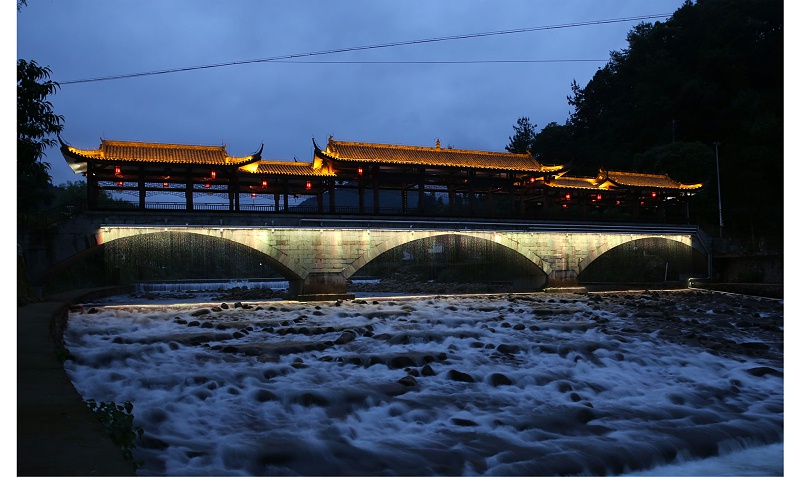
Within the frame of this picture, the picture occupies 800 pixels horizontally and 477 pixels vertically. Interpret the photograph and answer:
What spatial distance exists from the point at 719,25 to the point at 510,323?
4689cm

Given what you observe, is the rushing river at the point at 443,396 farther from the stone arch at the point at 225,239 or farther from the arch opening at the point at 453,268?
the arch opening at the point at 453,268

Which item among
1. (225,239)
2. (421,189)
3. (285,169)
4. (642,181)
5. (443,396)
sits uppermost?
(285,169)

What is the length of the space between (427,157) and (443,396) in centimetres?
2135

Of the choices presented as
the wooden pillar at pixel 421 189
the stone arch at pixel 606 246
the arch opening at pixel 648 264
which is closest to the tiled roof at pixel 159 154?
the wooden pillar at pixel 421 189

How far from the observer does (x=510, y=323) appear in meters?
15.6

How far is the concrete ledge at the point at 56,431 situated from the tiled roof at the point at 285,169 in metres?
20.7

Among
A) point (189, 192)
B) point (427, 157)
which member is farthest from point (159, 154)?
point (427, 157)

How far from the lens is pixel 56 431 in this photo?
403cm

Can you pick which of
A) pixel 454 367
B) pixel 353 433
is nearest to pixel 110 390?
pixel 353 433

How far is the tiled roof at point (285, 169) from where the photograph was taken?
1053 inches

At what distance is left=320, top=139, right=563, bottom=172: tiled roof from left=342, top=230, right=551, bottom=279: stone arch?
3.93 meters

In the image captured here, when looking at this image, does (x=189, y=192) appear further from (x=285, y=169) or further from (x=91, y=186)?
(x=285, y=169)

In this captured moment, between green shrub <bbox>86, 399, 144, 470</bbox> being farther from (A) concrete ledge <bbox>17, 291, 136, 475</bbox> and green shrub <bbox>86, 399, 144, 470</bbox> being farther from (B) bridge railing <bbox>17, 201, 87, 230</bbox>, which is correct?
(B) bridge railing <bbox>17, 201, 87, 230</bbox>

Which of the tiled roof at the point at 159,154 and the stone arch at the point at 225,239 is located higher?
the tiled roof at the point at 159,154
